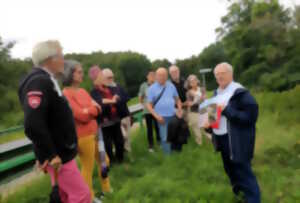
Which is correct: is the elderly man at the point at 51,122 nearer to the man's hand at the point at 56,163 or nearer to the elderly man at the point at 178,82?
the man's hand at the point at 56,163

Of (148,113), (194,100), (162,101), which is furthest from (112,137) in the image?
(194,100)

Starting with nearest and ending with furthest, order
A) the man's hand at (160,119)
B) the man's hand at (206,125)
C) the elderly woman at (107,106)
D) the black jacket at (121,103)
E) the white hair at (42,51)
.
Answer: the white hair at (42,51)
the man's hand at (206,125)
the elderly woman at (107,106)
the black jacket at (121,103)
the man's hand at (160,119)

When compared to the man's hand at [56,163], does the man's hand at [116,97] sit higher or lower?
higher

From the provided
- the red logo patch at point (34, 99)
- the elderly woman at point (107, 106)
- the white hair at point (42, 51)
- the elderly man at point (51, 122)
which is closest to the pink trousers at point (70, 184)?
the elderly man at point (51, 122)

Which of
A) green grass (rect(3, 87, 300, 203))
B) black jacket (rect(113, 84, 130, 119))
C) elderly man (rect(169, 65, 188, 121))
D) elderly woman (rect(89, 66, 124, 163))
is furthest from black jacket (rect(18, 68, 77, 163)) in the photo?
elderly man (rect(169, 65, 188, 121))

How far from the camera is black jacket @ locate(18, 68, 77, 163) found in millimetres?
2162

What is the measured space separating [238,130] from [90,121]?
1.70m

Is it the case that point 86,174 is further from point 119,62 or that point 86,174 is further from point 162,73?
point 119,62

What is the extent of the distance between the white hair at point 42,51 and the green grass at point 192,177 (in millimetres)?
2063

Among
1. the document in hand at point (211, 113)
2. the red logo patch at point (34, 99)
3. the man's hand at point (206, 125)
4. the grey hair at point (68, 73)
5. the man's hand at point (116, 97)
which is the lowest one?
the man's hand at point (206, 125)

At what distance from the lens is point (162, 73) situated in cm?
524

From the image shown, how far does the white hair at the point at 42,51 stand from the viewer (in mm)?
2385

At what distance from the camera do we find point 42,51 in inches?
94.0

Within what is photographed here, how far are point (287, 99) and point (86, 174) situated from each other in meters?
9.62
